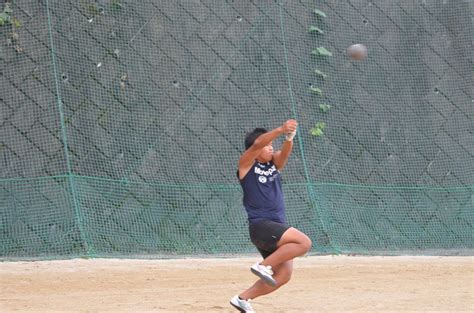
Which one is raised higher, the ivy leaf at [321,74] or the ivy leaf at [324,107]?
the ivy leaf at [321,74]

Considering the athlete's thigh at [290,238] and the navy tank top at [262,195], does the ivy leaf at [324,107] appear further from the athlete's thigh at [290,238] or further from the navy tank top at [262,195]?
the athlete's thigh at [290,238]

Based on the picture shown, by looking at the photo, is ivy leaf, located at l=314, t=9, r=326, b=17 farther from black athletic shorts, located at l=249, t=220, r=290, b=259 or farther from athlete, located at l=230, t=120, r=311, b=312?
black athletic shorts, located at l=249, t=220, r=290, b=259

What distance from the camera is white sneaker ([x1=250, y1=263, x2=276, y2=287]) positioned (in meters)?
7.79

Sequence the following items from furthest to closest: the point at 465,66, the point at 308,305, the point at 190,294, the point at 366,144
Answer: the point at 465,66
the point at 366,144
the point at 190,294
the point at 308,305

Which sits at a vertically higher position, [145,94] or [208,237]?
[145,94]

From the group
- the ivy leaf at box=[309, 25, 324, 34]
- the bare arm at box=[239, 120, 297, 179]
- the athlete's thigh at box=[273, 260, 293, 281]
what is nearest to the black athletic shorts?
the athlete's thigh at box=[273, 260, 293, 281]

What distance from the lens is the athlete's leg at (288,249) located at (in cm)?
789

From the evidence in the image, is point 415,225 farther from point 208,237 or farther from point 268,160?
point 268,160

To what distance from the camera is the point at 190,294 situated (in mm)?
9641

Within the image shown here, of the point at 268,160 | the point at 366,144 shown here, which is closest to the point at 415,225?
the point at 366,144

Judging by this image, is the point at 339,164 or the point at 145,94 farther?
the point at 339,164

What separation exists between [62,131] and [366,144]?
17.5 feet

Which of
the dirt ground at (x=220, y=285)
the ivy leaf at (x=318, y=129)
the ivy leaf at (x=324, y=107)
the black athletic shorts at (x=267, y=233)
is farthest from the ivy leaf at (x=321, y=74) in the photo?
the black athletic shorts at (x=267, y=233)

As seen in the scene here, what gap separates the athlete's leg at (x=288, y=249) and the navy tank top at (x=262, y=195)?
243mm
